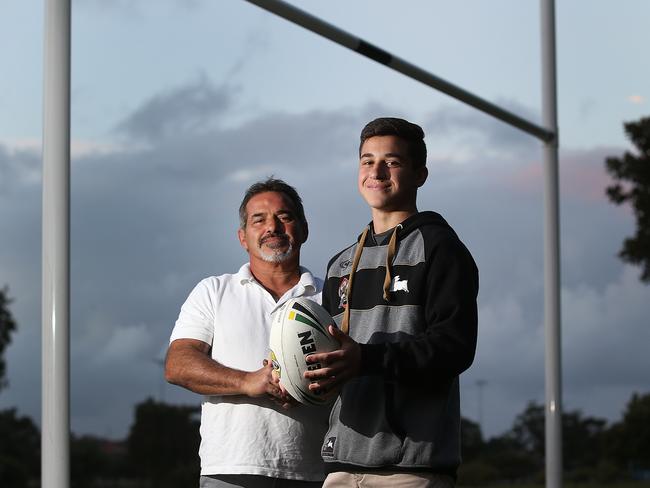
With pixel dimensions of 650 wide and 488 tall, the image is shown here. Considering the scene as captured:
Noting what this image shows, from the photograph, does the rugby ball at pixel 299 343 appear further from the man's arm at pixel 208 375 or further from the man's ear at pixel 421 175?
the man's ear at pixel 421 175

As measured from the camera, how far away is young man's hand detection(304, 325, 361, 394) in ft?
7.47

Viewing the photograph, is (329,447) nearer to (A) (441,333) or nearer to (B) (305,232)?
(A) (441,333)

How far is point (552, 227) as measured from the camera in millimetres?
5801

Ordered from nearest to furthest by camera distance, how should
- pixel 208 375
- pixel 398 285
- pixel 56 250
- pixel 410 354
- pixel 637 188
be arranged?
pixel 410 354
pixel 398 285
pixel 208 375
pixel 56 250
pixel 637 188

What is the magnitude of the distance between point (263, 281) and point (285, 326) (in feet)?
1.80

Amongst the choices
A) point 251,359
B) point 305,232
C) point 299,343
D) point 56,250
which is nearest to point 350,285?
point 299,343

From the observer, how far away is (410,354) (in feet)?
7.48

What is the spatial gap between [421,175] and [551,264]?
337 cm

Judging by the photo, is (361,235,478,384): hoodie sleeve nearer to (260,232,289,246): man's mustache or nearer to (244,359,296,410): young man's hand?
(244,359,296,410): young man's hand

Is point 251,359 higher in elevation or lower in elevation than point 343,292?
lower

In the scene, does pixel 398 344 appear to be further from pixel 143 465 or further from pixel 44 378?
pixel 143 465

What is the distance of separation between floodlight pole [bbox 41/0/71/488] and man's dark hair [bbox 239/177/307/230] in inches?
20.9

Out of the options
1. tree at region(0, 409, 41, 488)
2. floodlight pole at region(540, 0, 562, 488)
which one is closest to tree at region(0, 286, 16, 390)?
tree at region(0, 409, 41, 488)

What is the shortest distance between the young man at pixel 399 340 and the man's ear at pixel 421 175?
0.5 inches
